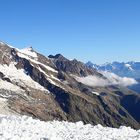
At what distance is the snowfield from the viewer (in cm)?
3122

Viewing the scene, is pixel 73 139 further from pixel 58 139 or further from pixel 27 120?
pixel 27 120

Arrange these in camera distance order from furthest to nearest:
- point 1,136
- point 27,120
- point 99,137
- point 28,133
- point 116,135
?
1. point 27,120
2. point 116,135
3. point 99,137
4. point 28,133
5. point 1,136

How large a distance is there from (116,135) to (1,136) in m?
11.9

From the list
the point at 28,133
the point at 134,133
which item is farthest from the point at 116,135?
the point at 28,133

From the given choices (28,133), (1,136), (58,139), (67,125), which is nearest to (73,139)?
(58,139)

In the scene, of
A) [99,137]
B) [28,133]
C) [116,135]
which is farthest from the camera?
[116,135]

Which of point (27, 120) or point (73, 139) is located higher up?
point (27, 120)

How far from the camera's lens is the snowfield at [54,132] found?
1229 inches

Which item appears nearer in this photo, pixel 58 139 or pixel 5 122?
pixel 58 139

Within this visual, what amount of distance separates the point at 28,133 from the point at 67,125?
31.2 feet

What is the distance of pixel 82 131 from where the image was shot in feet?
124

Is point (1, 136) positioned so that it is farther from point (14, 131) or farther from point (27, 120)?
point (27, 120)

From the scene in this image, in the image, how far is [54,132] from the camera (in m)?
35.3

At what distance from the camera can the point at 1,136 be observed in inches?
1158
